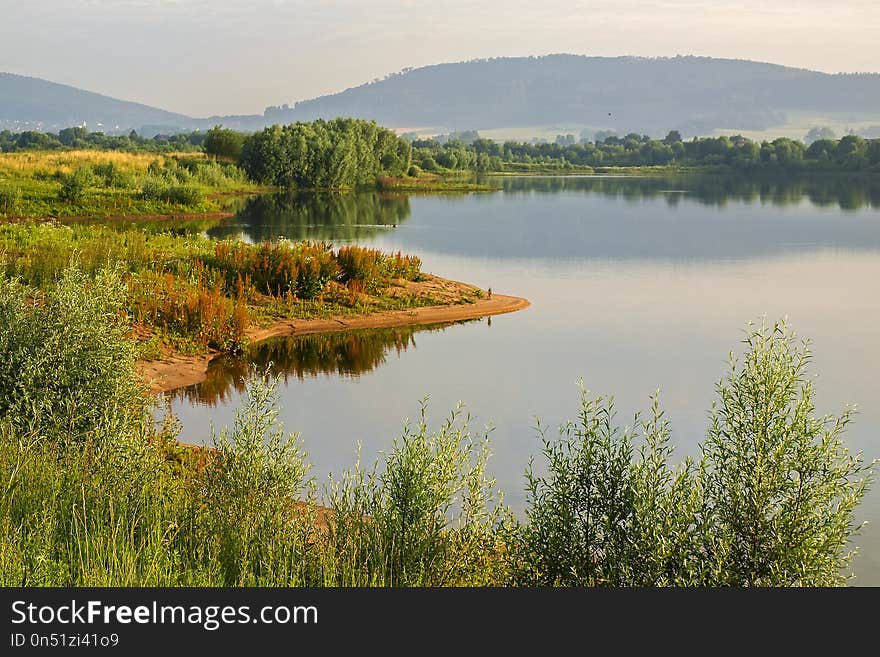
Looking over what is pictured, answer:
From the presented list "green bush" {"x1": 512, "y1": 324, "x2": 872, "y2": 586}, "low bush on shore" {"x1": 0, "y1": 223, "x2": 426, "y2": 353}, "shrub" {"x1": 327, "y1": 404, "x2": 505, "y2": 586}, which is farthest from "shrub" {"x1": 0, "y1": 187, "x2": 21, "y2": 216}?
"green bush" {"x1": 512, "y1": 324, "x2": 872, "y2": 586}

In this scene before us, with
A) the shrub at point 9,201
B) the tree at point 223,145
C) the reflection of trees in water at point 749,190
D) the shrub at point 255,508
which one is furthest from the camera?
the tree at point 223,145

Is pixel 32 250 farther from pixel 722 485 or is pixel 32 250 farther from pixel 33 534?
pixel 722 485

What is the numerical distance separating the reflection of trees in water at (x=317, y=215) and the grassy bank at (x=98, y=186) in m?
3.00

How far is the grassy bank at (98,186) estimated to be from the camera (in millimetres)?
43219

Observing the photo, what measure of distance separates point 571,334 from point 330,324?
5121 millimetres

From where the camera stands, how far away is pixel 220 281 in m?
23.0

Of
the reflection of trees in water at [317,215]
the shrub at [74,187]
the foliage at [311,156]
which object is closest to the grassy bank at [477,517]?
the reflection of trees in water at [317,215]

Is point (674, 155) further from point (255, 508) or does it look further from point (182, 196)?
point (255, 508)

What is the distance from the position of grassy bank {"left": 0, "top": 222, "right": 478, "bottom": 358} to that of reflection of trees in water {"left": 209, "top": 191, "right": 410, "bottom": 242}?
1370 cm

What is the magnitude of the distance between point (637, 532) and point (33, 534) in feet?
13.0

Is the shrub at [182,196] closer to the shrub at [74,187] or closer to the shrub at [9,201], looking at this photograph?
the shrub at [74,187]

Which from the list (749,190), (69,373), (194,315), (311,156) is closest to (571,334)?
(194,315)

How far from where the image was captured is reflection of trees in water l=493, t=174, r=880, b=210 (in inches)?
2707

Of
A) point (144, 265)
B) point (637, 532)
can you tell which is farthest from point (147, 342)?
point (637, 532)
